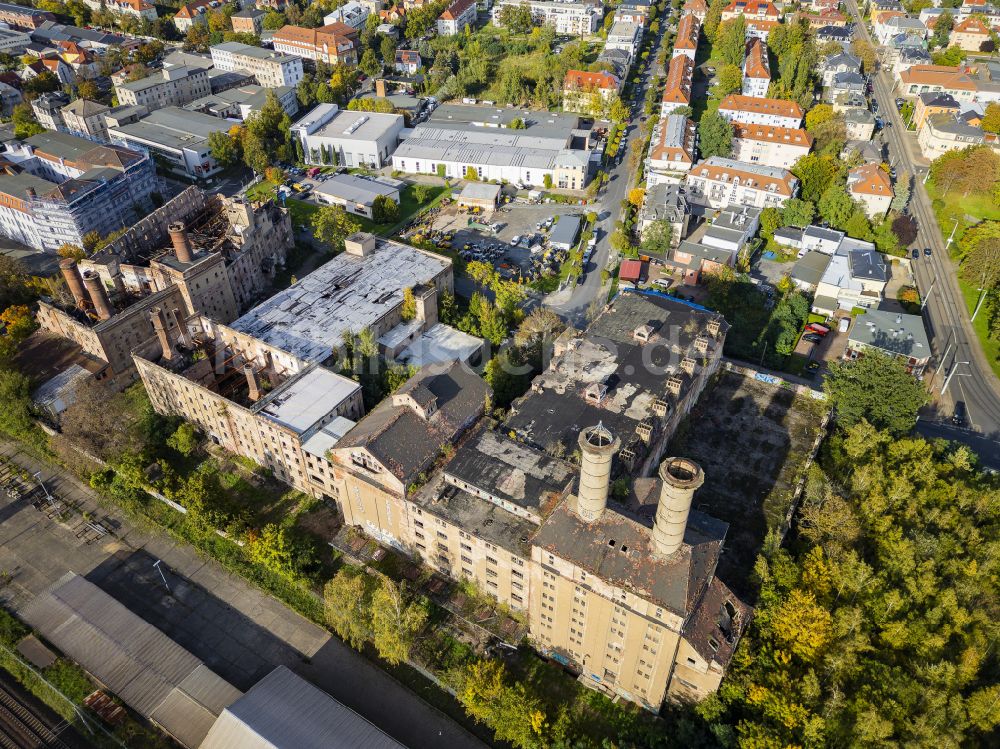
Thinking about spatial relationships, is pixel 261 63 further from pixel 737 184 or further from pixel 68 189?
pixel 737 184

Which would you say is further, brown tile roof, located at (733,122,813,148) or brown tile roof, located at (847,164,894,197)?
brown tile roof, located at (733,122,813,148)

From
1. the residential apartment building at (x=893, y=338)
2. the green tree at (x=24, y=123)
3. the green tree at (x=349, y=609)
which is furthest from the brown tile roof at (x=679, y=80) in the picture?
the green tree at (x=24, y=123)

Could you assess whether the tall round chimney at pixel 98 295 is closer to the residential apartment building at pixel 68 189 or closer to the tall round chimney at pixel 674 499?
the residential apartment building at pixel 68 189

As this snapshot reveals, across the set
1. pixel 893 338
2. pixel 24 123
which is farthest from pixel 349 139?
pixel 893 338

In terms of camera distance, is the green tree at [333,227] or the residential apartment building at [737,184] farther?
the residential apartment building at [737,184]

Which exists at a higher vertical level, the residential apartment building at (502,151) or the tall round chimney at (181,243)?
the tall round chimney at (181,243)

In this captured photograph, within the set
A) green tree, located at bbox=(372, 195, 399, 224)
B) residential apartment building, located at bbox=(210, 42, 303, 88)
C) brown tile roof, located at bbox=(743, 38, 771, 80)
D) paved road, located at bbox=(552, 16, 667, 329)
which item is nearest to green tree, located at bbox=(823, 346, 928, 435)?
paved road, located at bbox=(552, 16, 667, 329)

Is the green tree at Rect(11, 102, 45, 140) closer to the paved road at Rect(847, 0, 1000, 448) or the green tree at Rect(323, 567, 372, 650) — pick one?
the green tree at Rect(323, 567, 372, 650)
